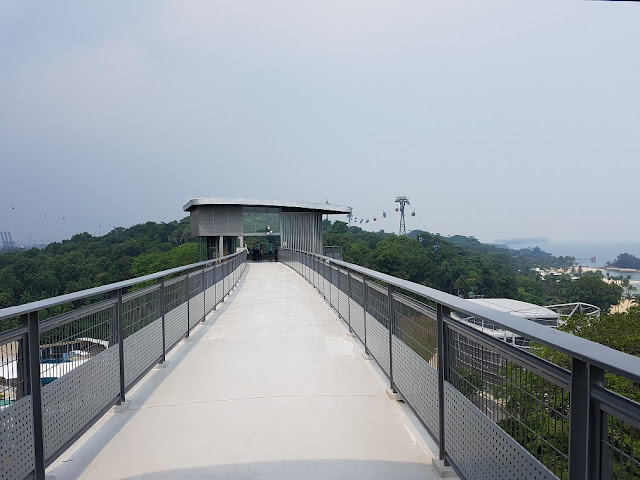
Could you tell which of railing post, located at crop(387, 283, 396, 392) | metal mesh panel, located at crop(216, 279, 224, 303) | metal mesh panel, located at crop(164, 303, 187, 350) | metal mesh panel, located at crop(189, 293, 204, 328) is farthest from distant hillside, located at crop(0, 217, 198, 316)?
railing post, located at crop(387, 283, 396, 392)

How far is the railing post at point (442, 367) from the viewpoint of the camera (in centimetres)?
323

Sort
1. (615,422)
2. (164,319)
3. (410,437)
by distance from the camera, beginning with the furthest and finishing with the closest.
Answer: (164,319) → (410,437) → (615,422)

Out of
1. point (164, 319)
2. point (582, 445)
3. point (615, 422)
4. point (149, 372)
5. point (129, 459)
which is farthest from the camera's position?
point (164, 319)

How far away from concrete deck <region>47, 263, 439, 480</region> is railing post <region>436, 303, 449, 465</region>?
0.24m

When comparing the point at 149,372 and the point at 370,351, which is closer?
the point at 149,372

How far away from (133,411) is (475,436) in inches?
126

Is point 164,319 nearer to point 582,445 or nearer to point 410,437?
point 410,437

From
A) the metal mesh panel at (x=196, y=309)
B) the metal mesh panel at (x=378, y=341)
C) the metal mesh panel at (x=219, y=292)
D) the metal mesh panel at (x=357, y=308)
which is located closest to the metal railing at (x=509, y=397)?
the metal mesh panel at (x=378, y=341)

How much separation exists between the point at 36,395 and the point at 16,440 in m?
0.30

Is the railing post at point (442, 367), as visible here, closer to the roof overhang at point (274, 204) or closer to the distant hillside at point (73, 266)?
the roof overhang at point (274, 204)

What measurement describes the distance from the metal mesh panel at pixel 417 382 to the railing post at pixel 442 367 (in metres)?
0.07

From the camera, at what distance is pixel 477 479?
2.65 meters

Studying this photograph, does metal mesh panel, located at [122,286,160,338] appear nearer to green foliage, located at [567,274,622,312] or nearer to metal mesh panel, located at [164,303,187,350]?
metal mesh panel, located at [164,303,187,350]

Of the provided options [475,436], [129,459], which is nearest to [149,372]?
[129,459]
